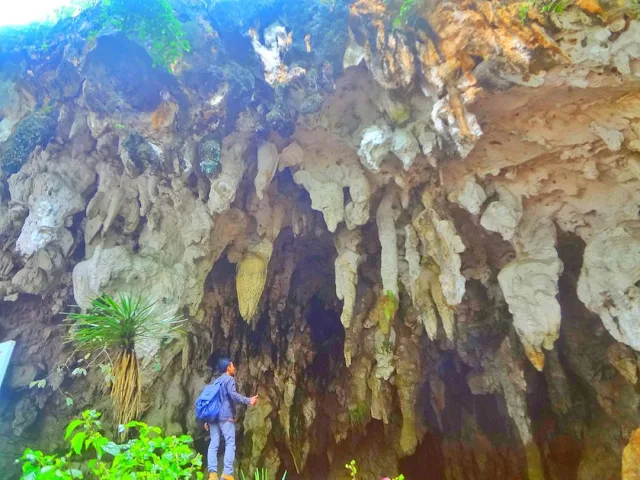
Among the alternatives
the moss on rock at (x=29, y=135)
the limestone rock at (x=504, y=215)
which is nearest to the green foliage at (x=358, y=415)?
the limestone rock at (x=504, y=215)

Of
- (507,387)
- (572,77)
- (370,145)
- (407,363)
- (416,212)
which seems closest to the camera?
(572,77)

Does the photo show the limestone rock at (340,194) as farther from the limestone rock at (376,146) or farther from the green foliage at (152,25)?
the green foliage at (152,25)

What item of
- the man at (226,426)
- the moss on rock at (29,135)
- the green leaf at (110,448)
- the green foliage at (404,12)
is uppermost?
the moss on rock at (29,135)

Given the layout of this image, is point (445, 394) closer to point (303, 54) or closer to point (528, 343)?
point (528, 343)

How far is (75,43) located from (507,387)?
7.70m

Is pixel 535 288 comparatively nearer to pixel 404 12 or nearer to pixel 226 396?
pixel 404 12

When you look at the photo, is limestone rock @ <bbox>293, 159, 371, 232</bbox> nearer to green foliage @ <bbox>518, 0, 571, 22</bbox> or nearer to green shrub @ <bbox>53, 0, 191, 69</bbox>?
green shrub @ <bbox>53, 0, 191, 69</bbox>

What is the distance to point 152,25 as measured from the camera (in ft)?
15.9

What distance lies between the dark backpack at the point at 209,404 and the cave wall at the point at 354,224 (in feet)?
6.25

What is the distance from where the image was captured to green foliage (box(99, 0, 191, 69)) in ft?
15.8

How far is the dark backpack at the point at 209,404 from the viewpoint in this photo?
405cm

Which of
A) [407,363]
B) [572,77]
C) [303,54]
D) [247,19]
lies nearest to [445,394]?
[407,363]

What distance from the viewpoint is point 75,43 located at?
17.1ft

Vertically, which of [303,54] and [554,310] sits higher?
[303,54]
